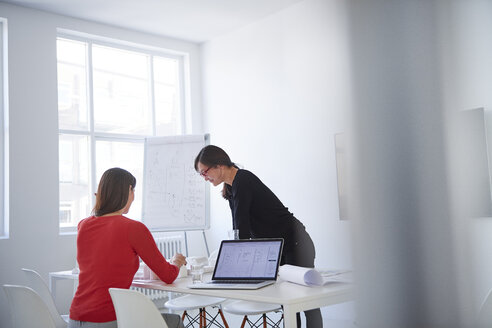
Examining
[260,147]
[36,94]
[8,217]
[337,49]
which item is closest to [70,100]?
[36,94]

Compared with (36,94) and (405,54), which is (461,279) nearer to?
(405,54)

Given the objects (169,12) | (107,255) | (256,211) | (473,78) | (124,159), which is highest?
(169,12)

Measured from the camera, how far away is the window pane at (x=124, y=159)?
502cm

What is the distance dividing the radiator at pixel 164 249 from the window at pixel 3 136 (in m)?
1.43

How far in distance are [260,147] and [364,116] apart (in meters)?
4.55

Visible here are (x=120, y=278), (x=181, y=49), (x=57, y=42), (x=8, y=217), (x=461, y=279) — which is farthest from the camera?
(x=181, y=49)

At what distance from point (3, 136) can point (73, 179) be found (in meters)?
0.76

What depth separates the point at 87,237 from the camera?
6.46 ft

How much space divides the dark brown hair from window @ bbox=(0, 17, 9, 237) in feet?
8.57

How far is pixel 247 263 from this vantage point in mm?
1829

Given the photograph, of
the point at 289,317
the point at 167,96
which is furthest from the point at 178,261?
the point at 167,96

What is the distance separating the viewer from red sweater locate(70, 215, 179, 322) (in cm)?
190

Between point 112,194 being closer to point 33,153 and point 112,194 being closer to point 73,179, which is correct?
point 33,153

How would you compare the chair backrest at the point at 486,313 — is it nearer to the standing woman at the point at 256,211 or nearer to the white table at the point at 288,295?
the white table at the point at 288,295
